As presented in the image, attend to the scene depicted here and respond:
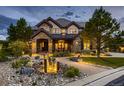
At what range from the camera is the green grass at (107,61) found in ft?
49.9

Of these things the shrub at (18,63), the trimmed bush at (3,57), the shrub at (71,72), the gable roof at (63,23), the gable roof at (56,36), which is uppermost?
the gable roof at (63,23)

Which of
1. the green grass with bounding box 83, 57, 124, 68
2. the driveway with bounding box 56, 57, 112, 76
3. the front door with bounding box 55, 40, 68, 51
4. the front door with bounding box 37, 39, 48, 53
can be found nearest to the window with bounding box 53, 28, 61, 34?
the front door with bounding box 55, 40, 68, 51

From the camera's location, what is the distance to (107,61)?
1538 centimetres

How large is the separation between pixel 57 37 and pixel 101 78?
Result: 7.30ft

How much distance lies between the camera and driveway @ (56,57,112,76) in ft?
49.6

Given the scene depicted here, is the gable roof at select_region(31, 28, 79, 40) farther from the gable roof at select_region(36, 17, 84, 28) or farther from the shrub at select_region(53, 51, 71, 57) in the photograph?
the shrub at select_region(53, 51, 71, 57)

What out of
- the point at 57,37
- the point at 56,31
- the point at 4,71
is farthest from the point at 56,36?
the point at 4,71

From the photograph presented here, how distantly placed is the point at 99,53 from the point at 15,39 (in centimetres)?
310

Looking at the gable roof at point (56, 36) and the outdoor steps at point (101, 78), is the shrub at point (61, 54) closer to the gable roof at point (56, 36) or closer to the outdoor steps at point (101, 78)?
the gable roof at point (56, 36)

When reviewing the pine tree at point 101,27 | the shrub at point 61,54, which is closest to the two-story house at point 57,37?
the shrub at point 61,54

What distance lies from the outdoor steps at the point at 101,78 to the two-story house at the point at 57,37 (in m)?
1.20

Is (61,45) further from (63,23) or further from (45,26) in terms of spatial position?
(45,26)

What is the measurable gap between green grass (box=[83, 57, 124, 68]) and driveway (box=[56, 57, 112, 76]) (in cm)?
17

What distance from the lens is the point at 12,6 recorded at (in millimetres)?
14625
